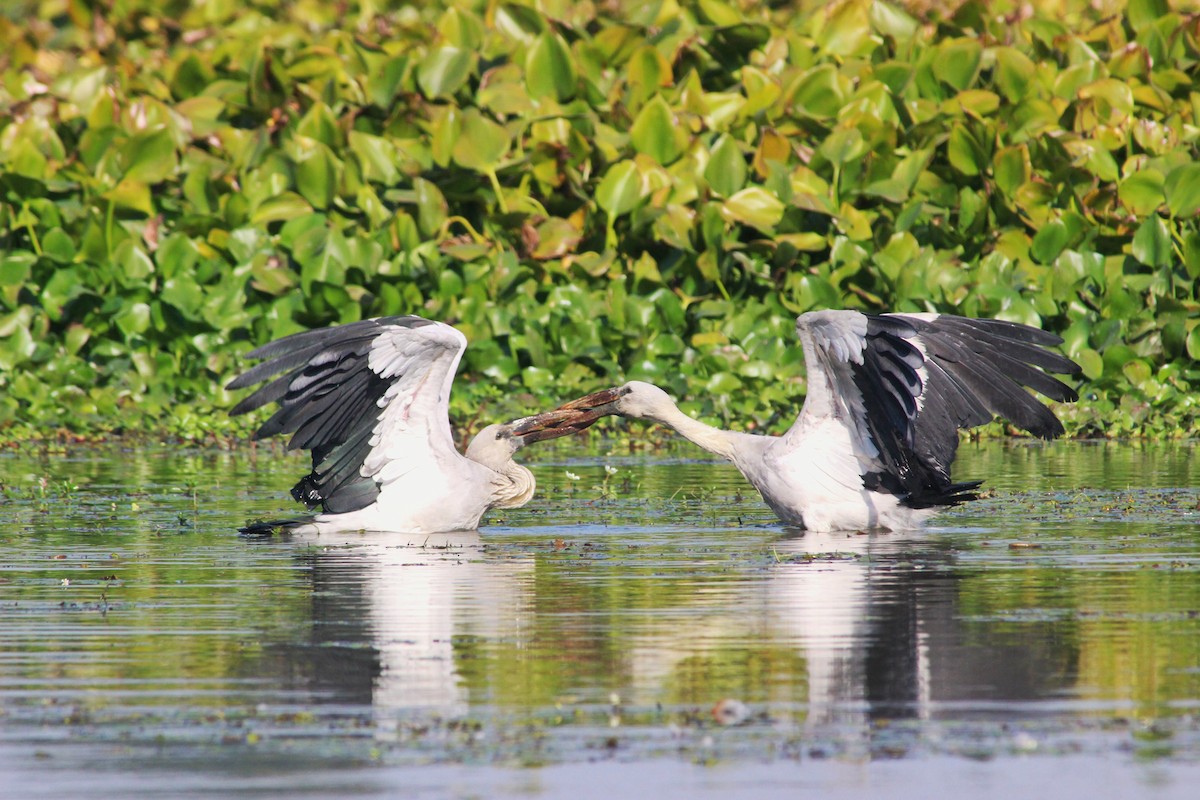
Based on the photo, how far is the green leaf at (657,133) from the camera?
1741 centimetres

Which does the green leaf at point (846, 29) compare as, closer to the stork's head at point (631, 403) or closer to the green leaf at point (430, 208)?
the green leaf at point (430, 208)

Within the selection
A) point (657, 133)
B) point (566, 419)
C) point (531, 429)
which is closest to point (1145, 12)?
point (657, 133)

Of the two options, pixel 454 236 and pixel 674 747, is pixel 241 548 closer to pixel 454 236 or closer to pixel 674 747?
pixel 674 747

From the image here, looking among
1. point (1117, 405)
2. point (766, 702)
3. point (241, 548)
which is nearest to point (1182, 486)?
point (1117, 405)

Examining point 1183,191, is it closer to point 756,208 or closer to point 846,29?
point 756,208

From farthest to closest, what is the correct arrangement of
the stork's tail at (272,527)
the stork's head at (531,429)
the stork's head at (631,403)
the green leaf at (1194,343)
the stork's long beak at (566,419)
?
the green leaf at (1194,343) → the stork's head at (631,403) → the stork's long beak at (566,419) → the stork's head at (531,429) → the stork's tail at (272,527)

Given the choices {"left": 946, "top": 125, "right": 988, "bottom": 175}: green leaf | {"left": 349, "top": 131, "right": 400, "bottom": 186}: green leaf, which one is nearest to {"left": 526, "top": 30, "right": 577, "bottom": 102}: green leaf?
{"left": 349, "top": 131, "right": 400, "bottom": 186}: green leaf

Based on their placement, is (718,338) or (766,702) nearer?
(766,702)

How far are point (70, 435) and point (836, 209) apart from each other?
6762 millimetres

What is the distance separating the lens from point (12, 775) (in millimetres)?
5008

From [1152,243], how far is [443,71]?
21.5 ft

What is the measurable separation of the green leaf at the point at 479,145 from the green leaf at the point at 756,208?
2090 millimetres

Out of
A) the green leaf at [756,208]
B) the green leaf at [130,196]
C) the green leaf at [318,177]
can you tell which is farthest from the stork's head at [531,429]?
the green leaf at [130,196]

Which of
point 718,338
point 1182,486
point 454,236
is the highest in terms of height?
point 454,236
